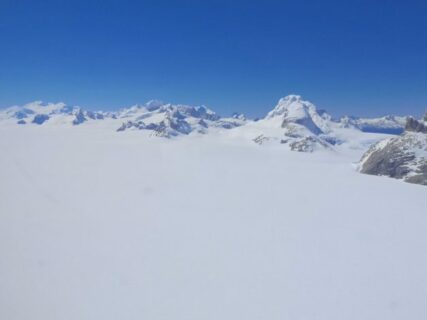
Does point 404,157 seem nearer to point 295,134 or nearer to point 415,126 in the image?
point 415,126

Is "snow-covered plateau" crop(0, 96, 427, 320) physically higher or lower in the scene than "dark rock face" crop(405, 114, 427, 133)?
lower

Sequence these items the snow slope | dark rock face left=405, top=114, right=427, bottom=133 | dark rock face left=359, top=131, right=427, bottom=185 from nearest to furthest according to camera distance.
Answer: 1. the snow slope
2. dark rock face left=359, top=131, right=427, bottom=185
3. dark rock face left=405, top=114, right=427, bottom=133

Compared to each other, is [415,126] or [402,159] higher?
[415,126]

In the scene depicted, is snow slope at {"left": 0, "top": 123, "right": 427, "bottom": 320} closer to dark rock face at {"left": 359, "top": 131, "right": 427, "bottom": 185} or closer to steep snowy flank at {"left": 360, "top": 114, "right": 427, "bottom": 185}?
dark rock face at {"left": 359, "top": 131, "right": 427, "bottom": 185}

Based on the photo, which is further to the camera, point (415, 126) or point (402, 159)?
point (415, 126)

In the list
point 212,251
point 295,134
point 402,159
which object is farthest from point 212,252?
point 295,134

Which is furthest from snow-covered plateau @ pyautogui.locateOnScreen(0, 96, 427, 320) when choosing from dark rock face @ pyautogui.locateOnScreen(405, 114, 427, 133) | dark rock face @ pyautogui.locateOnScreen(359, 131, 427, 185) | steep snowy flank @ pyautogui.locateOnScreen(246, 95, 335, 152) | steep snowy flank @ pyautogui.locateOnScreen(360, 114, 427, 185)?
steep snowy flank @ pyautogui.locateOnScreen(246, 95, 335, 152)

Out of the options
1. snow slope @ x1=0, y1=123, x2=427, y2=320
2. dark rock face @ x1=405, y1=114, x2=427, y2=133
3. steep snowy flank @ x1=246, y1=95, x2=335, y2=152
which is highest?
steep snowy flank @ x1=246, y1=95, x2=335, y2=152

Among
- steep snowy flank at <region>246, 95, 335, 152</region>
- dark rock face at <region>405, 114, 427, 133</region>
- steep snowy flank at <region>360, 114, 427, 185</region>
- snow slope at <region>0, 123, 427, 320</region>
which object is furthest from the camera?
steep snowy flank at <region>246, 95, 335, 152</region>
